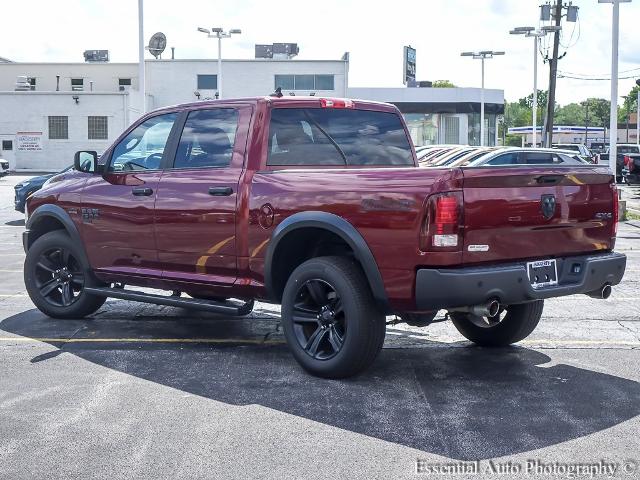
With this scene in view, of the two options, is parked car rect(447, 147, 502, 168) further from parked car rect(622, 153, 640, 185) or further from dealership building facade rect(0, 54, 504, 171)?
dealership building facade rect(0, 54, 504, 171)

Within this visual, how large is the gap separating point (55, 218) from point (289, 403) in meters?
3.75

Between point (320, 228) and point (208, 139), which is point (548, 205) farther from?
point (208, 139)

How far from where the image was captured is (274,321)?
28.1ft

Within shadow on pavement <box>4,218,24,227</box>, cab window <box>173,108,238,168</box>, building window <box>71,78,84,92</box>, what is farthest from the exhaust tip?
building window <box>71,78,84,92</box>

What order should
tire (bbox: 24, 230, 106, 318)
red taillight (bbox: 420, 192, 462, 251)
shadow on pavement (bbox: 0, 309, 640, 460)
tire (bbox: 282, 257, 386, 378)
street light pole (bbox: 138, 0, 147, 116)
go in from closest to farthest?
shadow on pavement (bbox: 0, 309, 640, 460)
red taillight (bbox: 420, 192, 462, 251)
tire (bbox: 282, 257, 386, 378)
tire (bbox: 24, 230, 106, 318)
street light pole (bbox: 138, 0, 147, 116)

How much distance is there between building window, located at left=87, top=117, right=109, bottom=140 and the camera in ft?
187

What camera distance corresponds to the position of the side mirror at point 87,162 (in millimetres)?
7996

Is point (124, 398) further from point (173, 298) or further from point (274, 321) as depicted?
point (274, 321)

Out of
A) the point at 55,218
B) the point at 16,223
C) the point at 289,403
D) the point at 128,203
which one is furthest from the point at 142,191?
the point at 16,223

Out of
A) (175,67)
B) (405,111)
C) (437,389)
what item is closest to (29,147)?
(175,67)

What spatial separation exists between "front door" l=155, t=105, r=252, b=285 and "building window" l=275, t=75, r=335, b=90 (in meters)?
58.4

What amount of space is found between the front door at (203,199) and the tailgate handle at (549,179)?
7.25ft

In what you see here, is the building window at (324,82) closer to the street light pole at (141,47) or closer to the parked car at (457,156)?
the street light pole at (141,47)

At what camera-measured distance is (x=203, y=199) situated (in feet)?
22.8
